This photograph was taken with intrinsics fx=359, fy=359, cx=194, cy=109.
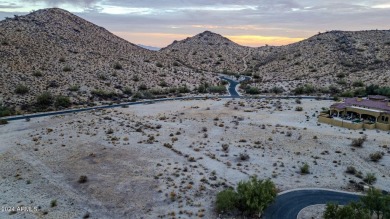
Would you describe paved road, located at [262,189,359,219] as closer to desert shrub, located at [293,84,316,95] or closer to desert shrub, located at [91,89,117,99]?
desert shrub, located at [293,84,316,95]

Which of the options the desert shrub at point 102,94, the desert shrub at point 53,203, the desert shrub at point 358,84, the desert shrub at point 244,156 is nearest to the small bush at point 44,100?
A: the desert shrub at point 102,94

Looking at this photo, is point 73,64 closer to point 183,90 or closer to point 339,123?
point 183,90

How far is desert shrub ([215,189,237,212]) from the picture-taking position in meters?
25.4

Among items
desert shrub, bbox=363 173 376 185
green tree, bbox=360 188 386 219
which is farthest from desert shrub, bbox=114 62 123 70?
green tree, bbox=360 188 386 219

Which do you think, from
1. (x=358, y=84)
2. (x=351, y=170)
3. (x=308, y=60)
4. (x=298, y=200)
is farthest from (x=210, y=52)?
(x=298, y=200)

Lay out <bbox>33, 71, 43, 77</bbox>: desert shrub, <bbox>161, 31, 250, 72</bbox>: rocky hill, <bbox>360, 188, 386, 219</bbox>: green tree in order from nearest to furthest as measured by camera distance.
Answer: <bbox>360, 188, 386, 219</bbox>: green tree → <bbox>33, 71, 43, 77</bbox>: desert shrub → <bbox>161, 31, 250, 72</bbox>: rocky hill

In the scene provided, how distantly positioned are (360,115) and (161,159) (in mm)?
29826

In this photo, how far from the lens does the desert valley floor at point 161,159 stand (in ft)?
89.5

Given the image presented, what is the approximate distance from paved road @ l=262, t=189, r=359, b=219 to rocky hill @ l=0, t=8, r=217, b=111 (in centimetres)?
4722

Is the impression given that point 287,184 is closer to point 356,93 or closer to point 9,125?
point 9,125

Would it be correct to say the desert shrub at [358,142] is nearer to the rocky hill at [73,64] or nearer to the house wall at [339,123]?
the house wall at [339,123]

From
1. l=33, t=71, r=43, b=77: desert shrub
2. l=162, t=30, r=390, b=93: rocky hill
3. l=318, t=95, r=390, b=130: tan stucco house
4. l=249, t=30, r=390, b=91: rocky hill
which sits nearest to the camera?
l=318, t=95, r=390, b=130: tan stucco house

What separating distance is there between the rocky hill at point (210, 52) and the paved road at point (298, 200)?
9688 cm

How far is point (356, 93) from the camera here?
2758 inches
